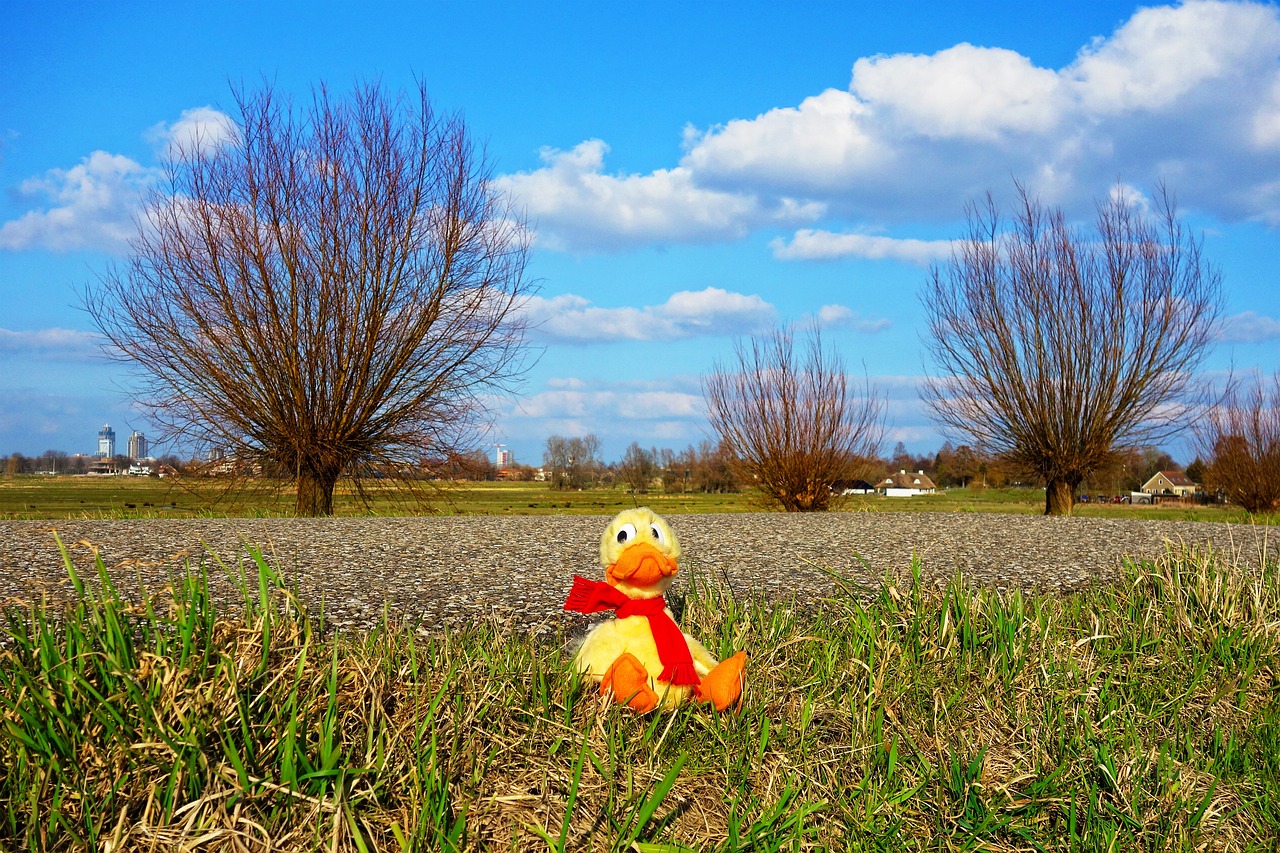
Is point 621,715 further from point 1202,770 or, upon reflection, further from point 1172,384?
point 1172,384

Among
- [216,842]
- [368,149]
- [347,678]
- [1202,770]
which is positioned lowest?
[1202,770]

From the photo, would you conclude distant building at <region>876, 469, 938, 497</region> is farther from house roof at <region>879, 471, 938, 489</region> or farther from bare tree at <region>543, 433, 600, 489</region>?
bare tree at <region>543, 433, 600, 489</region>

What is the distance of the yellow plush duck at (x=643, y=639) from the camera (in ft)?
9.54

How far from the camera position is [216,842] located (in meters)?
1.94

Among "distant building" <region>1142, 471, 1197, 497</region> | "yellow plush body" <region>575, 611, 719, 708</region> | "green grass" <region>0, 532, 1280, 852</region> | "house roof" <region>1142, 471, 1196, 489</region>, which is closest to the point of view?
"green grass" <region>0, 532, 1280, 852</region>

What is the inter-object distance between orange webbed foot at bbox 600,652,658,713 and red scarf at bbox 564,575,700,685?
0.31 feet

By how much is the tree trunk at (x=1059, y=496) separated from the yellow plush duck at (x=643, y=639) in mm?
14570

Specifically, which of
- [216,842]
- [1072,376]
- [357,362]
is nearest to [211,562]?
[216,842]

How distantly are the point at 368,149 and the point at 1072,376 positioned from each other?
41.3 feet

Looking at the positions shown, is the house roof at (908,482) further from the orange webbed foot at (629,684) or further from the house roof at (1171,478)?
the orange webbed foot at (629,684)

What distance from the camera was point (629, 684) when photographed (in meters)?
2.85

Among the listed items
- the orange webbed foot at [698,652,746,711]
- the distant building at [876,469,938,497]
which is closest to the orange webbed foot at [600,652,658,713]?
the orange webbed foot at [698,652,746,711]

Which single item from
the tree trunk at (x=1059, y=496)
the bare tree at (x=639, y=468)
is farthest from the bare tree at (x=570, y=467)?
the tree trunk at (x=1059, y=496)

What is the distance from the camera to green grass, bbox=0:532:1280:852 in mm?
2045
